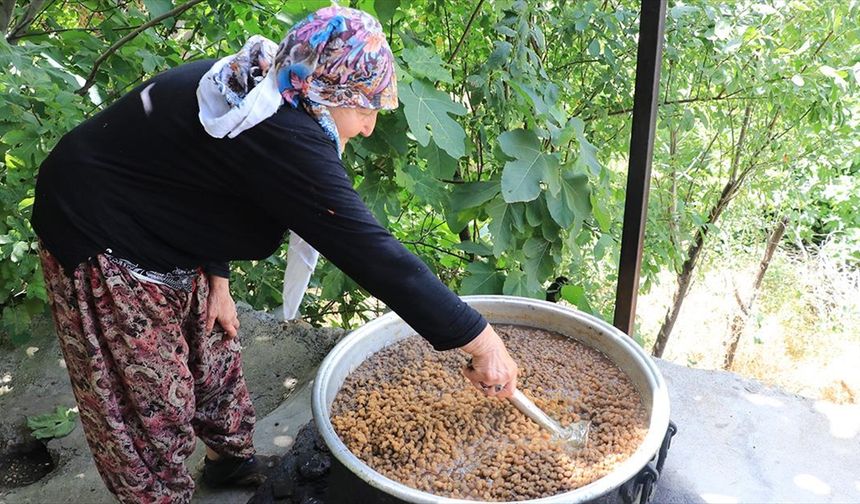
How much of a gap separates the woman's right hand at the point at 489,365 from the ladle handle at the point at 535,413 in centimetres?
7

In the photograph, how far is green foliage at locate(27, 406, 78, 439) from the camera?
2603 mm

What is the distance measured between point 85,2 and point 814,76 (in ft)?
11.5

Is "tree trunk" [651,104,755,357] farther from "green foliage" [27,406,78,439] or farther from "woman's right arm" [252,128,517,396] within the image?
"green foliage" [27,406,78,439]

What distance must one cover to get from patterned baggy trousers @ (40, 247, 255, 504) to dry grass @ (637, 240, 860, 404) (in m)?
4.02

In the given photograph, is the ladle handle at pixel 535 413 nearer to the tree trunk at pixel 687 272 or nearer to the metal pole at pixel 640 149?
the metal pole at pixel 640 149

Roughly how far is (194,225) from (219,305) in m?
0.41

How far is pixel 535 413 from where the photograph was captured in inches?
58.4

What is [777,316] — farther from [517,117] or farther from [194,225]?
[194,225]

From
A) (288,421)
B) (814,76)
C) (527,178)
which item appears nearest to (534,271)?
(527,178)

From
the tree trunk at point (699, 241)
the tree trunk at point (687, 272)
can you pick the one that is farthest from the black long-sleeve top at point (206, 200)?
the tree trunk at point (687, 272)

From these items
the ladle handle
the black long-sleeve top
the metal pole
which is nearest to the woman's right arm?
the black long-sleeve top

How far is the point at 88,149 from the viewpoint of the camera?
143cm

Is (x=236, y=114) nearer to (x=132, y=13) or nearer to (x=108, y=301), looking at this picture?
(x=108, y=301)

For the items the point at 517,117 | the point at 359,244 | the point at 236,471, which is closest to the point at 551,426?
the point at 359,244
